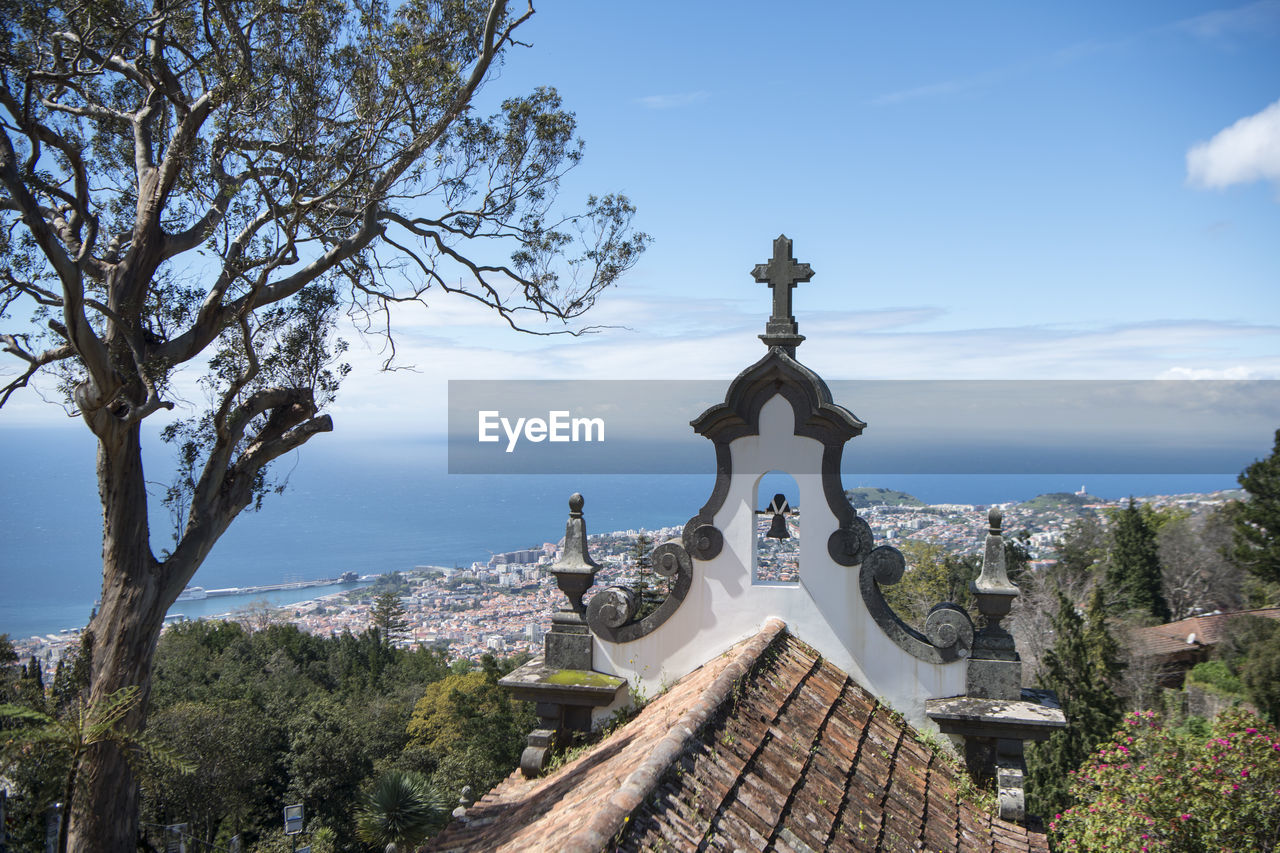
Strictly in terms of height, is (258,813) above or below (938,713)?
below

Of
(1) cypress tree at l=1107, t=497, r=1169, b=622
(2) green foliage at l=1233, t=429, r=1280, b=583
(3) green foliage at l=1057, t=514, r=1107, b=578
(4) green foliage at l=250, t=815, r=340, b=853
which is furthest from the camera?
(3) green foliage at l=1057, t=514, r=1107, b=578

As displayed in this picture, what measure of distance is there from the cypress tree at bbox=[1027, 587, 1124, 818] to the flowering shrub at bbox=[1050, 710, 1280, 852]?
1258cm

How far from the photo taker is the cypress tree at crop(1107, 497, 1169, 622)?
40156mm

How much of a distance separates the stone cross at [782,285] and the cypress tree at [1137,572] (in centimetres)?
3851

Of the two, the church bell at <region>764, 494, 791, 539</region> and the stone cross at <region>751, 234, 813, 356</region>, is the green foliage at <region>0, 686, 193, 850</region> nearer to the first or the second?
the church bell at <region>764, 494, 791, 539</region>

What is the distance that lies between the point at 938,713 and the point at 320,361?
9.06 meters

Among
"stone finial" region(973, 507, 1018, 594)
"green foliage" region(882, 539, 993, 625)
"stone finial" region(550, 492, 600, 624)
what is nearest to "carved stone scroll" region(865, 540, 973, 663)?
"stone finial" region(973, 507, 1018, 594)

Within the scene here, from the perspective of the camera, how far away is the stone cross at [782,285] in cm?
781

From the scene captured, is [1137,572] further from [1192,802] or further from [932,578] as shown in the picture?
[1192,802]

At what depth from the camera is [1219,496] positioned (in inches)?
2363

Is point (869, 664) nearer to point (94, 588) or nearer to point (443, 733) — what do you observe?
point (443, 733)

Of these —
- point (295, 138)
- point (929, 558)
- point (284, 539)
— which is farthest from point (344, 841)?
point (284, 539)

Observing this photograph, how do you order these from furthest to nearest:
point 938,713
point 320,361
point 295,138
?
point 320,361
point 295,138
point 938,713

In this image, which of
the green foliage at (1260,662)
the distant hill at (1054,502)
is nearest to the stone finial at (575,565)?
the green foliage at (1260,662)
